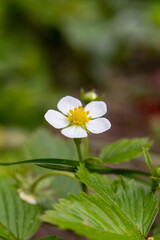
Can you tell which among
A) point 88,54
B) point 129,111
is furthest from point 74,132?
point 88,54

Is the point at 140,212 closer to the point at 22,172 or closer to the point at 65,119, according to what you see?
the point at 65,119

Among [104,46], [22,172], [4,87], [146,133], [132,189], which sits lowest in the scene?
[132,189]

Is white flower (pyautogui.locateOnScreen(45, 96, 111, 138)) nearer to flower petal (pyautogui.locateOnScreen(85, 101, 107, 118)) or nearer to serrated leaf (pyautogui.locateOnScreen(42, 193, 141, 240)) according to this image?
flower petal (pyautogui.locateOnScreen(85, 101, 107, 118))

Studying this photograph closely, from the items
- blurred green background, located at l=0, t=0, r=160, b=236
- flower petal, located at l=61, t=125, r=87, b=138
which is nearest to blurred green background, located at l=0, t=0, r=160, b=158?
blurred green background, located at l=0, t=0, r=160, b=236

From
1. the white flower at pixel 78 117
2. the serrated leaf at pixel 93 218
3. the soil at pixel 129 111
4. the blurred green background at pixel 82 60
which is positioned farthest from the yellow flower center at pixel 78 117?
the blurred green background at pixel 82 60

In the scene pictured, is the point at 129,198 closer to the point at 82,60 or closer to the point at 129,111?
the point at 129,111

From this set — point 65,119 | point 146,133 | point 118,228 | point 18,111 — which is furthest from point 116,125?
point 118,228

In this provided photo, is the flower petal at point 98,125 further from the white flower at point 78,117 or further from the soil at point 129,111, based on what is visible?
the soil at point 129,111

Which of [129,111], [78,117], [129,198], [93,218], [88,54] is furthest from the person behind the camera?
[88,54]
